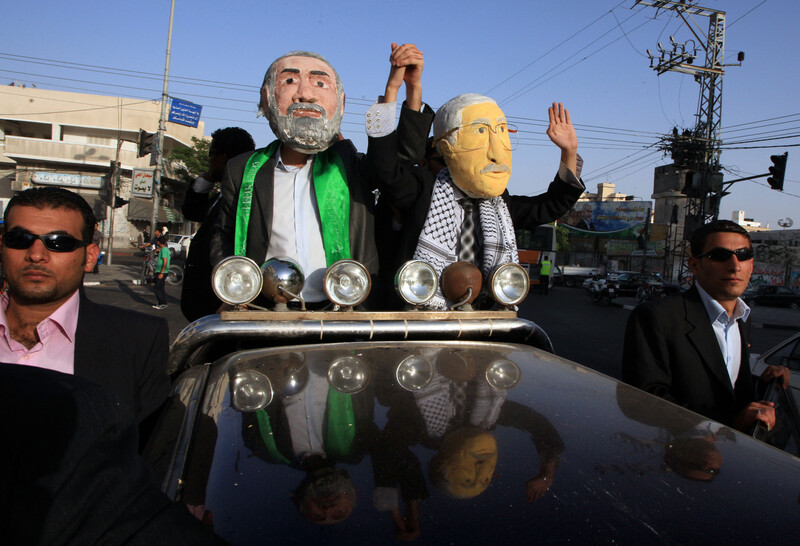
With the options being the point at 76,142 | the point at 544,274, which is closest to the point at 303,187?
the point at 544,274

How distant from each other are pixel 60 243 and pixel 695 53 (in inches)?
1117

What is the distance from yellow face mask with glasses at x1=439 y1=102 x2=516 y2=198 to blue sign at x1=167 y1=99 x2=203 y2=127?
21927 mm

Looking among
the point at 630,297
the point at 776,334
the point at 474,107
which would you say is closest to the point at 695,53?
the point at 630,297

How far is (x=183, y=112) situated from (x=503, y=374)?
77.0 feet

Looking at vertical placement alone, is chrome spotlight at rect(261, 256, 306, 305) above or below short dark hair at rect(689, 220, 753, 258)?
below

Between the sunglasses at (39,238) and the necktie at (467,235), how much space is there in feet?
5.49

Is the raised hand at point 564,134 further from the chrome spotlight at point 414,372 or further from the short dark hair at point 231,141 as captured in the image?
the short dark hair at point 231,141

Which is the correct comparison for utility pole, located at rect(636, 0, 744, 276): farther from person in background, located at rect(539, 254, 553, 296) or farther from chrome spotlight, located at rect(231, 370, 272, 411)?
chrome spotlight, located at rect(231, 370, 272, 411)

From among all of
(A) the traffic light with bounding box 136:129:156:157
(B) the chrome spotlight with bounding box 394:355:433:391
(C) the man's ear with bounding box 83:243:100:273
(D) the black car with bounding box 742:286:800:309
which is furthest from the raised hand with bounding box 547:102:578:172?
(D) the black car with bounding box 742:286:800:309

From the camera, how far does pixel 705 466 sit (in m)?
1.27

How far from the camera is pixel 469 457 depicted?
4.02 ft

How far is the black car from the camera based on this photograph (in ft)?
90.0

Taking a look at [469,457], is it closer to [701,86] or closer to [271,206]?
[271,206]

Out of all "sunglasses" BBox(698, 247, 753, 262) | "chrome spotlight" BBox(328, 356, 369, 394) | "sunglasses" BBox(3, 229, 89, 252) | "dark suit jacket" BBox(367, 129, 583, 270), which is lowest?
"chrome spotlight" BBox(328, 356, 369, 394)
